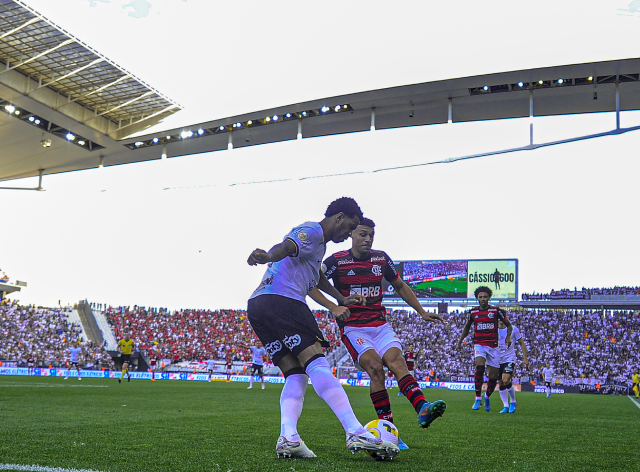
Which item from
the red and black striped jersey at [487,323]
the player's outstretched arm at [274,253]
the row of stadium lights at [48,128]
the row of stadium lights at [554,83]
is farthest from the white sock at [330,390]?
the row of stadium lights at [48,128]

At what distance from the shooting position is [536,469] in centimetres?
418

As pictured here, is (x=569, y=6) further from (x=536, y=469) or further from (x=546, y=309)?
(x=546, y=309)

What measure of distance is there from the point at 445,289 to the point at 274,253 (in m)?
42.2

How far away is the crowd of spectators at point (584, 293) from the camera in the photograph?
4403cm

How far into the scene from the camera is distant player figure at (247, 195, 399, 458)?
431cm

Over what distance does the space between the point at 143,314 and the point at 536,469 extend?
153 ft

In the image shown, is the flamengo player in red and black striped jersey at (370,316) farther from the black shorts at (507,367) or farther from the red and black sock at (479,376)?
the black shorts at (507,367)

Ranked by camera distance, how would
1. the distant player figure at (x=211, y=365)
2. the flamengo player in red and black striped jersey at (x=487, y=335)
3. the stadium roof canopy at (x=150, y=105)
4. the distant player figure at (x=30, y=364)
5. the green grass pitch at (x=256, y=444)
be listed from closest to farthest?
the green grass pitch at (x=256, y=444), the flamengo player in red and black striped jersey at (x=487, y=335), the stadium roof canopy at (x=150, y=105), the distant player figure at (x=30, y=364), the distant player figure at (x=211, y=365)

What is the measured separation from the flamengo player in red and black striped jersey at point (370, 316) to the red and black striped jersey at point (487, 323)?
5.42m

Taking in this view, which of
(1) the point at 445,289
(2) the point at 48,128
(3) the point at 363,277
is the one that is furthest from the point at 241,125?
(1) the point at 445,289

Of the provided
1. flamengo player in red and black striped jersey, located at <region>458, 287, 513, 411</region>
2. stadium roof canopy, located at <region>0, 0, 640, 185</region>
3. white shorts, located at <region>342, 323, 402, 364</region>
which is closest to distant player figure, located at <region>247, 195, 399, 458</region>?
white shorts, located at <region>342, 323, 402, 364</region>

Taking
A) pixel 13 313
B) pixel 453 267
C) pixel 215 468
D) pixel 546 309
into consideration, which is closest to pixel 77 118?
pixel 215 468

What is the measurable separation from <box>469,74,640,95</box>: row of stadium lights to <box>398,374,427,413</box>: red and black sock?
37.9 feet

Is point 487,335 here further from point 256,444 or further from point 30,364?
point 30,364
